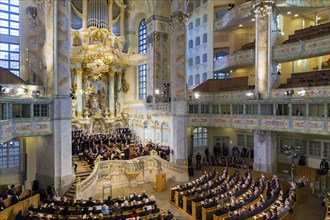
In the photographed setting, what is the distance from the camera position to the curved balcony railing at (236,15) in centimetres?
2259

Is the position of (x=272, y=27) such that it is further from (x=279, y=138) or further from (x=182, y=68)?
(x=279, y=138)

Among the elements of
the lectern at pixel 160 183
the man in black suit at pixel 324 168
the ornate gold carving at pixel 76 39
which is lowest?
the lectern at pixel 160 183

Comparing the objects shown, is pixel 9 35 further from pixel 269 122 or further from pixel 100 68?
pixel 269 122

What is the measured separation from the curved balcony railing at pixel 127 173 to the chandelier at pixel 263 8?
12.8 metres

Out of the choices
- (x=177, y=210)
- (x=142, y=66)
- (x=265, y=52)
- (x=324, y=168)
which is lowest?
(x=177, y=210)

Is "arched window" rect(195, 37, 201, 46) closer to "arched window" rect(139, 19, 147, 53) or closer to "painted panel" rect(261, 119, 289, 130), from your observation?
"arched window" rect(139, 19, 147, 53)

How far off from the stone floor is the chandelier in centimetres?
1310

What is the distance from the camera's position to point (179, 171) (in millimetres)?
20328

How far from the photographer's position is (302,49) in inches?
747

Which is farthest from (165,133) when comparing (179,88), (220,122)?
(220,122)

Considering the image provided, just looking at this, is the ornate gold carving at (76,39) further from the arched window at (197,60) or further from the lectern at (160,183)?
the lectern at (160,183)

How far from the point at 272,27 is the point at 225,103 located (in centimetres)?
687

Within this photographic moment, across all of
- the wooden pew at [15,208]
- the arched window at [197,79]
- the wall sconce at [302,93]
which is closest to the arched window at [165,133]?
the arched window at [197,79]

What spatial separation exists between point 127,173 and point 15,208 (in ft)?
25.7
